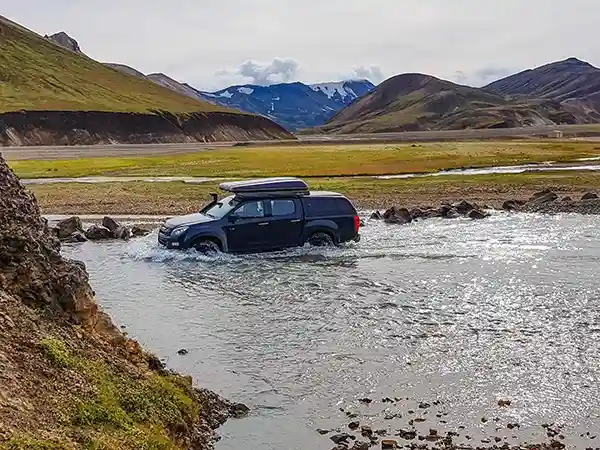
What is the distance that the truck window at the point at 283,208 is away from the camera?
72.9 ft

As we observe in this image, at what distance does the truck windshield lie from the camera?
21953mm

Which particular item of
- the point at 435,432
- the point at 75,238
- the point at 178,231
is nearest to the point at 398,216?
the point at 178,231

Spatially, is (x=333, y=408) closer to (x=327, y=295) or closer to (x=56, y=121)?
(x=327, y=295)

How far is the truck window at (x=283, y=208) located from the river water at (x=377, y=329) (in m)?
1.38

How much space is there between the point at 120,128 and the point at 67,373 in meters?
153

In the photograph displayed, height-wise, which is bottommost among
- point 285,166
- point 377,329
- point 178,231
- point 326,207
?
point 377,329

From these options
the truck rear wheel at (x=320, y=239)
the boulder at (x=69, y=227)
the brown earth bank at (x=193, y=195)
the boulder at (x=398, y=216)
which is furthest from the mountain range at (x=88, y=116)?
the truck rear wheel at (x=320, y=239)

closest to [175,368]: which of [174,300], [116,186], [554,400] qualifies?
[174,300]

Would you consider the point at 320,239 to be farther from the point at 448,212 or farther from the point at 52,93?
the point at 52,93

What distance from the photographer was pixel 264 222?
72.5ft

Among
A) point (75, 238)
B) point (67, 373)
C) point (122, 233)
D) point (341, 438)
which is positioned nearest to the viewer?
point (67, 373)

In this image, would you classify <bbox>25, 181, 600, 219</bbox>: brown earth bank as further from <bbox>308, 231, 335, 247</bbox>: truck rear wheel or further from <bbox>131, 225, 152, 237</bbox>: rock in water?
<bbox>308, 231, 335, 247</bbox>: truck rear wheel

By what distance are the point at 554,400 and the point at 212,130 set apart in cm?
16957

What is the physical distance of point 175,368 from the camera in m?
11.9
